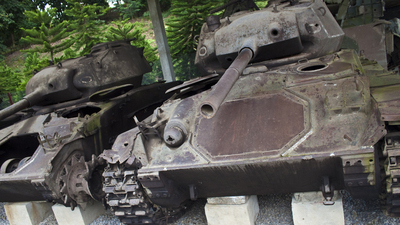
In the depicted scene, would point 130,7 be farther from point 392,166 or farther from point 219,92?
point 392,166

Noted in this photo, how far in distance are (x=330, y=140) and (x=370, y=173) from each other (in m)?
0.40

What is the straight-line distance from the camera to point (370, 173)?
2920mm

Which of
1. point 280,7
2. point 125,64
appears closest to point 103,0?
point 125,64

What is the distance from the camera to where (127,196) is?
3877mm

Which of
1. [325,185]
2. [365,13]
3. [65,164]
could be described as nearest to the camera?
[325,185]

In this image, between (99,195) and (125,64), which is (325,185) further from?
(125,64)

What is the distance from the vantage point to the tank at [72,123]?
15.2 feet

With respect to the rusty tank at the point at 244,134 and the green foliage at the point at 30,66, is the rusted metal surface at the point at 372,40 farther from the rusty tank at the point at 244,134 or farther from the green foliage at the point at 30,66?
the green foliage at the point at 30,66

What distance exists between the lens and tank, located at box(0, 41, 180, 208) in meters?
4.62

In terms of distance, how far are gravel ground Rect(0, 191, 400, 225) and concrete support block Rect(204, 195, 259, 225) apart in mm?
298

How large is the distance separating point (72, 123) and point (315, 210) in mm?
3415

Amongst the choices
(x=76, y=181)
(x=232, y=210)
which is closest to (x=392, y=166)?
(x=232, y=210)

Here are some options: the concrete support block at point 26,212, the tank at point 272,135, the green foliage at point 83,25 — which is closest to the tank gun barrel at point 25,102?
the concrete support block at point 26,212

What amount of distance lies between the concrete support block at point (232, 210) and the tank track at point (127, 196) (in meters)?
0.63
